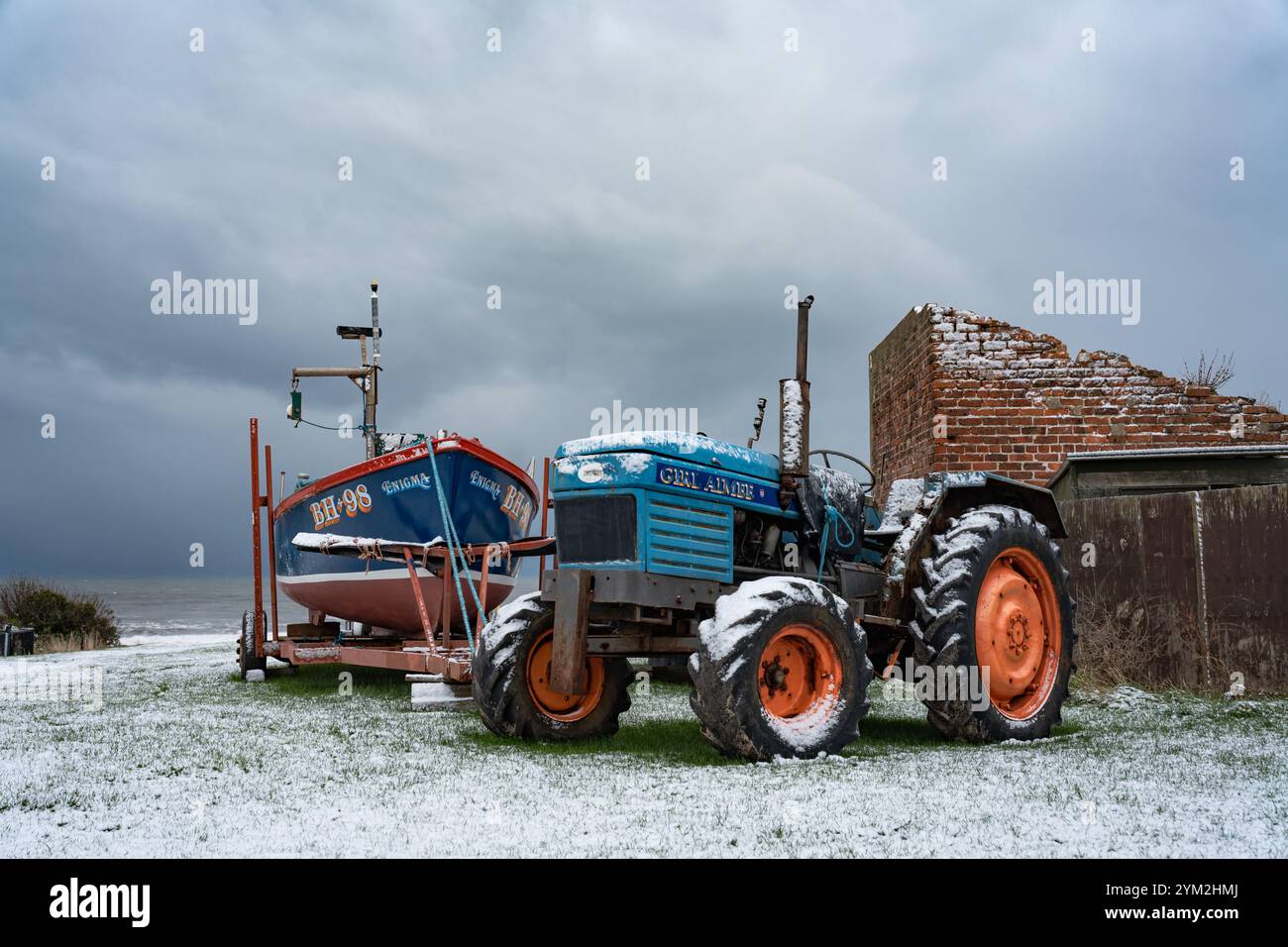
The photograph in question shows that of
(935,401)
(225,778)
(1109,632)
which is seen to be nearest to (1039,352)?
(935,401)

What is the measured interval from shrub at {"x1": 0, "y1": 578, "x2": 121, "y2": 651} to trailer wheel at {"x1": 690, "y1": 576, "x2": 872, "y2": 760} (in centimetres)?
1572

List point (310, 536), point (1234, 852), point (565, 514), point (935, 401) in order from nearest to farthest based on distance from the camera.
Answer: point (1234, 852), point (565, 514), point (310, 536), point (935, 401)

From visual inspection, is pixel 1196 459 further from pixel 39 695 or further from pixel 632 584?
pixel 39 695

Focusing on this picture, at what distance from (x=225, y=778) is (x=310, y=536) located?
4.83 m

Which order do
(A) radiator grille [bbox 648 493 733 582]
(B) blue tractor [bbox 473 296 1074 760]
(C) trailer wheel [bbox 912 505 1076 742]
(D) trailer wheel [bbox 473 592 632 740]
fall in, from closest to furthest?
(B) blue tractor [bbox 473 296 1074 760], (A) radiator grille [bbox 648 493 733 582], (C) trailer wheel [bbox 912 505 1076 742], (D) trailer wheel [bbox 473 592 632 740]

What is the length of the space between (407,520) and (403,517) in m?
0.05

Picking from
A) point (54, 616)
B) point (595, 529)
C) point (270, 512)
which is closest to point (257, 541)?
point (270, 512)

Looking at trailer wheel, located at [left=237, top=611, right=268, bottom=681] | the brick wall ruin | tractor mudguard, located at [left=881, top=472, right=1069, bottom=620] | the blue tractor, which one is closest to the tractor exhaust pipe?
the blue tractor

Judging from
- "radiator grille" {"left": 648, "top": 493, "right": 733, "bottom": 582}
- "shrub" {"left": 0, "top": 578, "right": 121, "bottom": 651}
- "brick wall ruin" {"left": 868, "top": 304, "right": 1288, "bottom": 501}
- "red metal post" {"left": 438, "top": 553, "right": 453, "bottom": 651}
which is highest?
"brick wall ruin" {"left": 868, "top": 304, "right": 1288, "bottom": 501}

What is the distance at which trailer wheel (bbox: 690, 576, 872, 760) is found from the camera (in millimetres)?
4402

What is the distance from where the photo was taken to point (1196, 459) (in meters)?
9.11

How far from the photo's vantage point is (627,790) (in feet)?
12.8

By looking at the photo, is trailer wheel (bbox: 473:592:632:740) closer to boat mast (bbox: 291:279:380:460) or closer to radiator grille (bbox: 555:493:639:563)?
radiator grille (bbox: 555:493:639:563)

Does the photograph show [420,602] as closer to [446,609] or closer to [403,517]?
[446,609]
